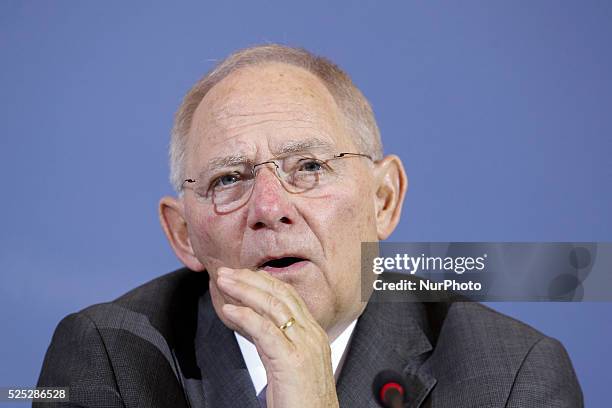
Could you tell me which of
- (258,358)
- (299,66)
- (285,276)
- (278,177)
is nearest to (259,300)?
(285,276)

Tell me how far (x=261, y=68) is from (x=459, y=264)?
96 centimetres

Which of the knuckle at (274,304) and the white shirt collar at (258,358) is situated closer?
the knuckle at (274,304)

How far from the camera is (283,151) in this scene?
253cm

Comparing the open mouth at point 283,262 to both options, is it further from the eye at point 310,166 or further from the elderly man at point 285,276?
the eye at point 310,166

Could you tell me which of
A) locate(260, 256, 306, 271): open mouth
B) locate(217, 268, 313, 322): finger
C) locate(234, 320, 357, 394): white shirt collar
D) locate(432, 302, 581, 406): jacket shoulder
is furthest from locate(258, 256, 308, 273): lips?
locate(432, 302, 581, 406): jacket shoulder

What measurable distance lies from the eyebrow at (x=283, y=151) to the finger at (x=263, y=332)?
1.77 feet

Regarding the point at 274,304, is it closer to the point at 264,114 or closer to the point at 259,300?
the point at 259,300

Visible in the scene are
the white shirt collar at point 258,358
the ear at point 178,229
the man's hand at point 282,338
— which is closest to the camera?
the man's hand at point 282,338

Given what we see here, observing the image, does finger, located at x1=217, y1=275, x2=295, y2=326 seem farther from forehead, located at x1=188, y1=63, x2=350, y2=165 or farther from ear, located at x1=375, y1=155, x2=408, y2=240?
ear, located at x1=375, y1=155, x2=408, y2=240

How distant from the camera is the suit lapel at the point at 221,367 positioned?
8.59 feet

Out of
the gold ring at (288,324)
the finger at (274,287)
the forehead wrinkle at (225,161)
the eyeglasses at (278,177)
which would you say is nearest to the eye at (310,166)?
the eyeglasses at (278,177)

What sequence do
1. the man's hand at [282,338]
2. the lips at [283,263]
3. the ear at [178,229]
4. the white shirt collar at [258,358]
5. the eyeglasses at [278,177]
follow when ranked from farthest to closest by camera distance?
the ear at [178,229] → the white shirt collar at [258,358] → the eyeglasses at [278,177] → the lips at [283,263] → the man's hand at [282,338]

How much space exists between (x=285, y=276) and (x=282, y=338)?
26 centimetres

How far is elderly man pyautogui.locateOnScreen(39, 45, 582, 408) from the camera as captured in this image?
2.48 m
